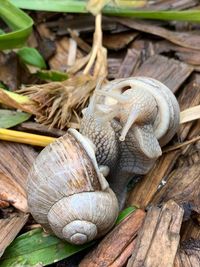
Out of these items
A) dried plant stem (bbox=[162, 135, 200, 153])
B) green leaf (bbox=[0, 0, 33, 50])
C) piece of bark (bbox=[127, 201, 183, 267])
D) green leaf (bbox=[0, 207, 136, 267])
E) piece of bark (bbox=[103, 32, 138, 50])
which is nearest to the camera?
piece of bark (bbox=[127, 201, 183, 267])

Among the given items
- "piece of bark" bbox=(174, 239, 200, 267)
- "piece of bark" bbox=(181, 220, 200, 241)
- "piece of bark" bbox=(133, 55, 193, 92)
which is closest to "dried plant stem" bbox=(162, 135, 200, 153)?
"piece of bark" bbox=(133, 55, 193, 92)

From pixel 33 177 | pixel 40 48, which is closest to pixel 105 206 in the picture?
pixel 33 177

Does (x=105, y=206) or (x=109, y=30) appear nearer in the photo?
(x=105, y=206)

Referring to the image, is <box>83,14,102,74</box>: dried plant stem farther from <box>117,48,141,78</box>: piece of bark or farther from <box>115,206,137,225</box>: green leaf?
<box>115,206,137,225</box>: green leaf

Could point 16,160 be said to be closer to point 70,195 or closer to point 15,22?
point 70,195

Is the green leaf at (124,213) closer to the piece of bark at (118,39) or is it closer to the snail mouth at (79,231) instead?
the snail mouth at (79,231)

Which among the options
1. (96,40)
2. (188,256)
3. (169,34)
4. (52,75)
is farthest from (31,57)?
(188,256)

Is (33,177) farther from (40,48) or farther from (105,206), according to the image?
(40,48)
